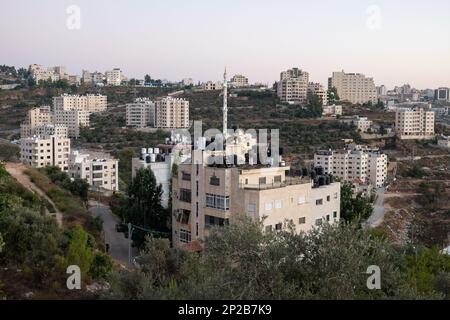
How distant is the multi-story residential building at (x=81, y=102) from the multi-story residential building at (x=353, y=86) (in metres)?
44.1

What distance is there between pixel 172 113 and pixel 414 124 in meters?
26.8

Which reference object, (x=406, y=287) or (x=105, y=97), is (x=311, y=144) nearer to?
(x=105, y=97)

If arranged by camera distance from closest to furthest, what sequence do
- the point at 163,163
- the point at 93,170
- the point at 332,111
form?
1. the point at 163,163
2. the point at 93,170
3. the point at 332,111

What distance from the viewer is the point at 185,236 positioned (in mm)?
18094

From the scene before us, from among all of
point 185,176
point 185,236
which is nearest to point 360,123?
point 185,176

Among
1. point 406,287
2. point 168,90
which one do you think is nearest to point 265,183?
point 406,287

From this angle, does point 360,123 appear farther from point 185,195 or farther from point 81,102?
point 185,195

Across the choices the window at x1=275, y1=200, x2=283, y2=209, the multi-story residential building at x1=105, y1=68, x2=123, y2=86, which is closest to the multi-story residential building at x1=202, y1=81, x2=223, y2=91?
the multi-story residential building at x1=105, y1=68, x2=123, y2=86

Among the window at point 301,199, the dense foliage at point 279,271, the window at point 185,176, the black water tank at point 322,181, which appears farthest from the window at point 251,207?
the dense foliage at point 279,271

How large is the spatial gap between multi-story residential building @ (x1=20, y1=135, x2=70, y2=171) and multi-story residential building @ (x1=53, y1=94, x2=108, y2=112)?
28822 mm

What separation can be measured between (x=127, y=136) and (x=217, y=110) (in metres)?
14.6

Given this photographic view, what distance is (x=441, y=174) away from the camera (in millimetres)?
49438

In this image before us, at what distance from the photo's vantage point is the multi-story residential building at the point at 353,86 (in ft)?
338

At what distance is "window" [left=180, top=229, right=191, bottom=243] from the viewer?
18.0 metres
